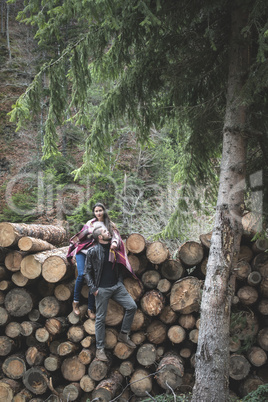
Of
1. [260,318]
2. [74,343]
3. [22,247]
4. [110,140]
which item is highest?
[110,140]

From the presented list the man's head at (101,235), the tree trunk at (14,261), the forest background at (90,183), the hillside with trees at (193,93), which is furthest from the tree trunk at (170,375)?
the forest background at (90,183)

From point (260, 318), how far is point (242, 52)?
3.74 metres

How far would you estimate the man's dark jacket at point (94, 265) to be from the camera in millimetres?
4059

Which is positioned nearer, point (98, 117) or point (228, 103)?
point (228, 103)

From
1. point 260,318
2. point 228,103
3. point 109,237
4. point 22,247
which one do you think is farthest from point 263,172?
point 22,247

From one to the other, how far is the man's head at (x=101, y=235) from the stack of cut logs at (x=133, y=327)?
16.4 inches

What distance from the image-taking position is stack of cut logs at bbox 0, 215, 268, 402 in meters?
4.16

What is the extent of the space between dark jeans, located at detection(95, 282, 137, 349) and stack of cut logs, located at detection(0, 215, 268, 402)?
221 mm

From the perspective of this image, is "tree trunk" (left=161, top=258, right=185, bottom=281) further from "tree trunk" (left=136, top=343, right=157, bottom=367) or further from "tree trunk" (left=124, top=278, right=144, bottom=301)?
"tree trunk" (left=136, top=343, right=157, bottom=367)

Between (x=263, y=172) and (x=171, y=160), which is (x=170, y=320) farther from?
(x=171, y=160)

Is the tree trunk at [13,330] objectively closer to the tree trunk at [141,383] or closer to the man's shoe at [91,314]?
the man's shoe at [91,314]

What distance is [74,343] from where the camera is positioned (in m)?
4.34

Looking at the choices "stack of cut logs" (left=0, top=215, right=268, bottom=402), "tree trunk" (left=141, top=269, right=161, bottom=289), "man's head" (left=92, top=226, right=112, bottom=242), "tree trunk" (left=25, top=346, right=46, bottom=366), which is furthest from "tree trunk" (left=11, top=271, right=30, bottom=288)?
"tree trunk" (left=141, top=269, right=161, bottom=289)

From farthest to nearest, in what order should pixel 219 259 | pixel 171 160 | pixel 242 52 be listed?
pixel 171 160, pixel 242 52, pixel 219 259
